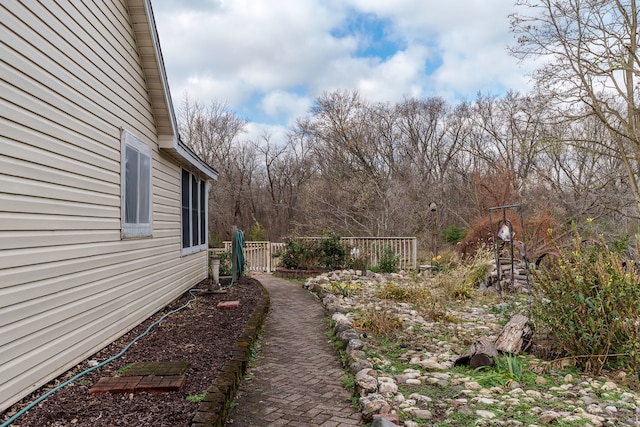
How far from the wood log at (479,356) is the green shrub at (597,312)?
699 mm

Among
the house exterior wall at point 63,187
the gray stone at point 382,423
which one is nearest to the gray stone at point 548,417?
the gray stone at point 382,423

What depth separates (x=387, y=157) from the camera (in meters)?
22.4

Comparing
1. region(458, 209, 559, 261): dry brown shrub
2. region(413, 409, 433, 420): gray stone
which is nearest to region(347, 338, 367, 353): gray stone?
region(413, 409, 433, 420): gray stone

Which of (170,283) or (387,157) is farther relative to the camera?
(387,157)

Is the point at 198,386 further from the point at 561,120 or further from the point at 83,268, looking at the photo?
the point at 561,120

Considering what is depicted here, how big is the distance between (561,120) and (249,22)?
8855 mm

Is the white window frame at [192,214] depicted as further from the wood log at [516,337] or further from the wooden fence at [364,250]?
the wood log at [516,337]

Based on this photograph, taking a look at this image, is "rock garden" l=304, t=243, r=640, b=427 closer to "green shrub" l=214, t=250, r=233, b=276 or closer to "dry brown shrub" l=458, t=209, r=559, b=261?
"green shrub" l=214, t=250, r=233, b=276

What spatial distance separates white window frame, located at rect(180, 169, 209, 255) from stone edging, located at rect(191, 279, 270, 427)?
349 cm

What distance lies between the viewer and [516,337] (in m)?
4.61

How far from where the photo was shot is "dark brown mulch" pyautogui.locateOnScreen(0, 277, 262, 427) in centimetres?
279

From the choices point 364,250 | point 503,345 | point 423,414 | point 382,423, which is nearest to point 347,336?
point 503,345

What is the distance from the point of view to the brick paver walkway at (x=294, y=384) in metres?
3.27

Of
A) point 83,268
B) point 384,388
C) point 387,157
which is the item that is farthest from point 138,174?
point 387,157
